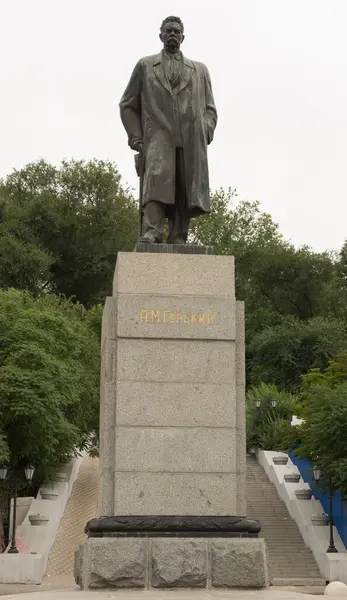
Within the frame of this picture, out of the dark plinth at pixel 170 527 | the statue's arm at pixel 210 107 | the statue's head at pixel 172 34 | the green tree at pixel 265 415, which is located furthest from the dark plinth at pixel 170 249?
the green tree at pixel 265 415

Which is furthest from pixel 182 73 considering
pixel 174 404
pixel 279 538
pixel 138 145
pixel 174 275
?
pixel 279 538

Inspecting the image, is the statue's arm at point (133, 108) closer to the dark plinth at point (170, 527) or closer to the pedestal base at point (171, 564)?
the dark plinth at point (170, 527)

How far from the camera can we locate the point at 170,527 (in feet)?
40.2

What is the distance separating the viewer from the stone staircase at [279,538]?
2811 cm

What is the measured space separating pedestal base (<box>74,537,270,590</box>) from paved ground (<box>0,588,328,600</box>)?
18cm

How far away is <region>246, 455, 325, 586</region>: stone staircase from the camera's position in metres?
28.1

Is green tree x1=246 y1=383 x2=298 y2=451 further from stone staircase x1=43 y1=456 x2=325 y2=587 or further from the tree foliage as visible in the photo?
the tree foliage

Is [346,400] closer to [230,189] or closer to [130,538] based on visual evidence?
[130,538]

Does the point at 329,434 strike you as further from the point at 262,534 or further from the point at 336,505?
the point at 262,534

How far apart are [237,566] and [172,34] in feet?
23.0

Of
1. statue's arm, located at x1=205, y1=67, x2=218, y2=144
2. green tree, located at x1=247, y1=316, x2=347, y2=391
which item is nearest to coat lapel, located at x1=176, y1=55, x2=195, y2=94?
statue's arm, located at x1=205, y1=67, x2=218, y2=144

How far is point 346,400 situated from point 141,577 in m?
17.7

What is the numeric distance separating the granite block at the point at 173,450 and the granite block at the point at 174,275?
5.59 feet

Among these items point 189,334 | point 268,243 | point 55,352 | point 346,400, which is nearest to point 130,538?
point 189,334
